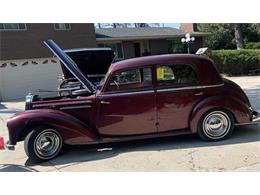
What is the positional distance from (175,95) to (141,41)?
23609 millimetres

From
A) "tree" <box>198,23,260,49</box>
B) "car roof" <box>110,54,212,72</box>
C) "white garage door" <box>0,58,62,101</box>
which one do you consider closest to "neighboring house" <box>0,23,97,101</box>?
"white garage door" <box>0,58,62,101</box>

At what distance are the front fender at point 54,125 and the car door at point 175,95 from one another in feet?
4.39

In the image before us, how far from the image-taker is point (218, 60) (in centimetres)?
2225

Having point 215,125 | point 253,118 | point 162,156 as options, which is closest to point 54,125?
point 162,156

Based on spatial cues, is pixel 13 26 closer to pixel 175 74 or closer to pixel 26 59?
pixel 26 59

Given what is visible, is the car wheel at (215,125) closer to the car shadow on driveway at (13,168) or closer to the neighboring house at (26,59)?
the car shadow on driveway at (13,168)

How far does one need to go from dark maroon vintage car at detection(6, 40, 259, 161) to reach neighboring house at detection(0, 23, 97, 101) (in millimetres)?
14101

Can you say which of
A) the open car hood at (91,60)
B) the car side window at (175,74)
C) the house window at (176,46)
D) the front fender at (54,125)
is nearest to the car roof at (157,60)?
the car side window at (175,74)

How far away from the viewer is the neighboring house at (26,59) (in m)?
19.2

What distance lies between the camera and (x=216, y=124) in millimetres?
6004

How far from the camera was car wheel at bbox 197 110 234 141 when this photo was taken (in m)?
5.96

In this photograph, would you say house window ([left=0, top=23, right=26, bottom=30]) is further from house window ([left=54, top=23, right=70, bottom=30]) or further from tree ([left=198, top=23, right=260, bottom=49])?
tree ([left=198, top=23, right=260, bottom=49])

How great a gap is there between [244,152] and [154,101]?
1.73 metres

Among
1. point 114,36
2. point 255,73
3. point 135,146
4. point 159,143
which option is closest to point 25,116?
point 135,146
